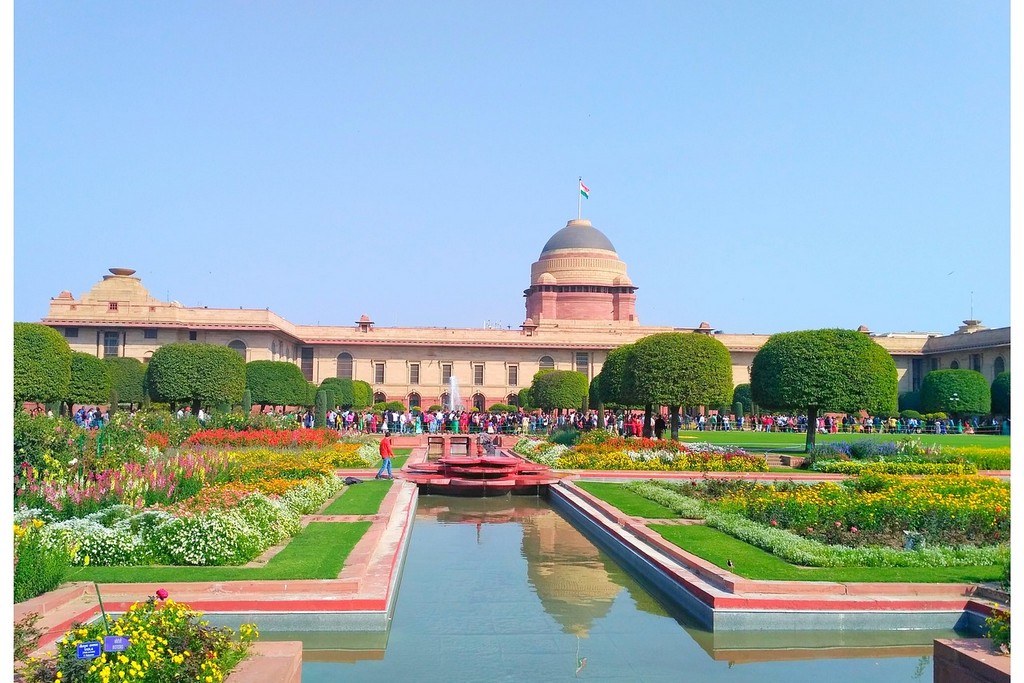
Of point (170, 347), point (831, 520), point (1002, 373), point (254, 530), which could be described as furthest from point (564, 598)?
point (1002, 373)

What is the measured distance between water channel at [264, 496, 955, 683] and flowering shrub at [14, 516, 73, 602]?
158cm

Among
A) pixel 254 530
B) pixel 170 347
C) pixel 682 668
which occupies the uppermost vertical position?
pixel 170 347

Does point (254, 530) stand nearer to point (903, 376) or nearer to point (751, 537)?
point (751, 537)

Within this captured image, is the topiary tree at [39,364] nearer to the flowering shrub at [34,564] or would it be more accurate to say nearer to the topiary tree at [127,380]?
the topiary tree at [127,380]

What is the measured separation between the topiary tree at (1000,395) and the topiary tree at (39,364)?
35598 mm

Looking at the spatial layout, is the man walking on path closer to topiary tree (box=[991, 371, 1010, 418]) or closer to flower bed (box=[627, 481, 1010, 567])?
flower bed (box=[627, 481, 1010, 567])

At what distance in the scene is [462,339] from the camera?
49031mm

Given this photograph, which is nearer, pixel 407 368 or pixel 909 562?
pixel 909 562

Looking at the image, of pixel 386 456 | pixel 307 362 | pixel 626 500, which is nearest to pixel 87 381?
pixel 386 456

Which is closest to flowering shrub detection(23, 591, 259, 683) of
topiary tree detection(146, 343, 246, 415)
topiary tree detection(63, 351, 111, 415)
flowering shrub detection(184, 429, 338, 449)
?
flowering shrub detection(184, 429, 338, 449)

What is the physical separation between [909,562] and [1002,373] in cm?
3758

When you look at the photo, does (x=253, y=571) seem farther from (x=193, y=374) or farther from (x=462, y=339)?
(x=462, y=339)

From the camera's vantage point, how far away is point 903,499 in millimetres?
10383

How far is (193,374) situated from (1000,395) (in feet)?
107
